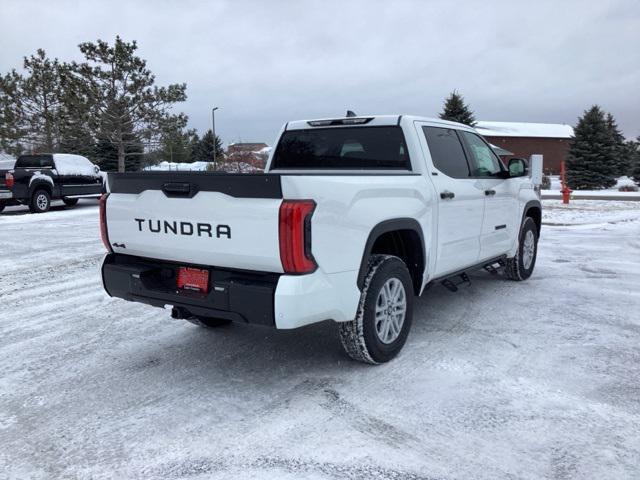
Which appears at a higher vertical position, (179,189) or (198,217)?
(179,189)

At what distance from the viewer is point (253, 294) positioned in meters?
3.30

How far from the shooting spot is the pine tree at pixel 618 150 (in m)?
34.1

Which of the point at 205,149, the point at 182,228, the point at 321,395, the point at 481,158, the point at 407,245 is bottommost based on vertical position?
the point at 321,395

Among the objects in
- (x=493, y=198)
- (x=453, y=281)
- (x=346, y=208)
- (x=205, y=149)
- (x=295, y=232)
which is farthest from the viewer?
(x=205, y=149)

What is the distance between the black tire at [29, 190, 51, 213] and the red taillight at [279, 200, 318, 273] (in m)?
15.0

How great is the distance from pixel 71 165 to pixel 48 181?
1.26 m

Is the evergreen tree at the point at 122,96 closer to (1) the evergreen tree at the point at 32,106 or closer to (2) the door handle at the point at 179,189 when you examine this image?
(1) the evergreen tree at the point at 32,106

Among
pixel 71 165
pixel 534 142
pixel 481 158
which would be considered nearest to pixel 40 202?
pixel 71 165

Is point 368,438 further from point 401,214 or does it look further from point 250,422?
point 401,214

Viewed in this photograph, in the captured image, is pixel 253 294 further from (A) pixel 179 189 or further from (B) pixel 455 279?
(B) pixel 455 279

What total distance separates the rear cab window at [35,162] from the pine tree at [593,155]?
96.5ft

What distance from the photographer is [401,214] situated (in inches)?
160

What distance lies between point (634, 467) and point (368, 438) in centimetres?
133

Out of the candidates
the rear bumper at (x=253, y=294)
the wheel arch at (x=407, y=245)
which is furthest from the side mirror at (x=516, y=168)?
the rear bumper at (x=253, y=294)
